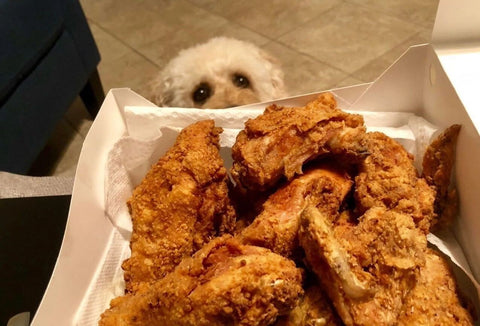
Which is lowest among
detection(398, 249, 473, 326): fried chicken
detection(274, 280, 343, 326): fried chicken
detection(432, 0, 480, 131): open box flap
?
detection(398, 249, 473, 326): fried chicken

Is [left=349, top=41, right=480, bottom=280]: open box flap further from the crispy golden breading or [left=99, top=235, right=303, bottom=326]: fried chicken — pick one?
[left=99, top=235, right=303, bottom=326]: fried chicken

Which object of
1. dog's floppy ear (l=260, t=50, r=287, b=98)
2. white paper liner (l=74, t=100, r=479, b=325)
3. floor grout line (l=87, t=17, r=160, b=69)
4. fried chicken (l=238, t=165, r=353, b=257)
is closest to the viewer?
fried chicken (l=238, t=165, r=353, b=257)

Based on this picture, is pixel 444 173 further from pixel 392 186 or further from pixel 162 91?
pixel 162 91

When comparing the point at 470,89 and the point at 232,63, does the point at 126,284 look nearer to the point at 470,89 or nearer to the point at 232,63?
the point at 470,89

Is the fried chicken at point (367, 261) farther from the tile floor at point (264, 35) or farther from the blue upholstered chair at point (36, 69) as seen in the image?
the tile floor at point (264, 35)

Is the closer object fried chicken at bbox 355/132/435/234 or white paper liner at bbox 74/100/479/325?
fried chicken at bbox 355/132/435/234

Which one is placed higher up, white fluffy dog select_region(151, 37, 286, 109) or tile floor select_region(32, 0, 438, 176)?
white fluffy dog select_region(151, 37, 286, 109)

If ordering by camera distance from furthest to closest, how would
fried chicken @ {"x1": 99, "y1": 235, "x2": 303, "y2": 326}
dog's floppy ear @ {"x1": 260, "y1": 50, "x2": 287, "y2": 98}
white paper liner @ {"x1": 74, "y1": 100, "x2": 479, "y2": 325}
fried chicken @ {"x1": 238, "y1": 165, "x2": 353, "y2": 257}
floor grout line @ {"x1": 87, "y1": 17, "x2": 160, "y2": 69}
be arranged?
floor grout line @ {"x1": 87, "y1": 17, "x2": 160, "y2": 69} < dog's floppy ear @ {"x1": 260, "y1": 50, "x2": 287, "y2": 98} < white paper liner @ {"x1": 74, "y1": 100, "x2": 479, "y2": 325} < fried chicken @ {"x1": 238, "y1": 165, "x2": 353, "y2": 257} < fried chicken @ {"x1": 99, "y1": 235, "x2": 303, "y2": 326}

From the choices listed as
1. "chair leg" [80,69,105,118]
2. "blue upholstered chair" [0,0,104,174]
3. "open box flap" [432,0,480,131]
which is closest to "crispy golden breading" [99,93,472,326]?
"open box flap" [432,0,480,131]
